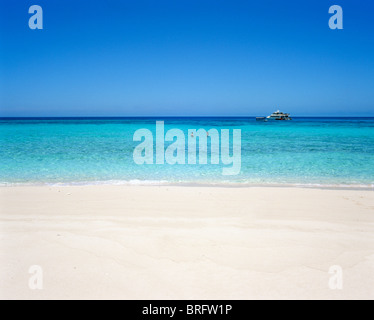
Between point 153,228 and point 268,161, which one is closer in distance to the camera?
point 153,228

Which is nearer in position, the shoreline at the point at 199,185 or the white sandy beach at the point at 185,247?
the white sandy beach at the point at 185,247

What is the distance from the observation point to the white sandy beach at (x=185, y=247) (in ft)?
9.05

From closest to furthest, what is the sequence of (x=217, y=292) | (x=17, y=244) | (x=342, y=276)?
(x=217, y=292) → (x=342, y=276) → (x=17, y=244)

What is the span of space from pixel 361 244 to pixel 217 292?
2.48 metres

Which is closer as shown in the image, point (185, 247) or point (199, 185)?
point (185, 247)

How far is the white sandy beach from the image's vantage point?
2.76 metres

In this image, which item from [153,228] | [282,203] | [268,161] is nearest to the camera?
[153,228]

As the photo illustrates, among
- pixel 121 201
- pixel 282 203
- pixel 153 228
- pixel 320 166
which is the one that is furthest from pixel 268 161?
pixel 153 228

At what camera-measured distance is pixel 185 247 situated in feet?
11.8

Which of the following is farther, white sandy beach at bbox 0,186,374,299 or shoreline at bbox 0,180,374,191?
shoreline at bbox 0,180,374,191
